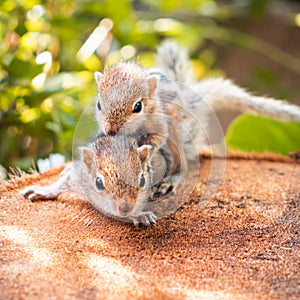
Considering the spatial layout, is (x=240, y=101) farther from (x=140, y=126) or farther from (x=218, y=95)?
(x=140, y=126)

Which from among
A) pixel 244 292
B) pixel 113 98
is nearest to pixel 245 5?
pixel 113 98

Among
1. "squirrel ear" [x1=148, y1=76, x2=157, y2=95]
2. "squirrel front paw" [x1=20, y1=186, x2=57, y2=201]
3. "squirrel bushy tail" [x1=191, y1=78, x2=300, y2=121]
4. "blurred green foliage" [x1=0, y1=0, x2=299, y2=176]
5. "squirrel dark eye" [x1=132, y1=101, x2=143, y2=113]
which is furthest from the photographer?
"blurred green foliage" [x1=0, y1=0, x2=299, y2=176]

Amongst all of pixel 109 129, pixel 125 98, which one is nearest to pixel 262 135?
pixel 125 98

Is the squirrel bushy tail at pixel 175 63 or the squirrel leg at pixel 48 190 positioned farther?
the squirrel bushy tail at pixel 175 63

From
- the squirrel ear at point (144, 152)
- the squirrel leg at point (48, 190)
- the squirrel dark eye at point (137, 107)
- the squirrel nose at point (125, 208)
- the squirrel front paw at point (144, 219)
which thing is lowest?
the squirrel front paw at point (144, 219)

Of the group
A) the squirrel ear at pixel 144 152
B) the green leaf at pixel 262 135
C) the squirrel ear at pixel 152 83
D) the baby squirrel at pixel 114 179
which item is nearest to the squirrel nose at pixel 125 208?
the baby squirrel at pixel 114 179

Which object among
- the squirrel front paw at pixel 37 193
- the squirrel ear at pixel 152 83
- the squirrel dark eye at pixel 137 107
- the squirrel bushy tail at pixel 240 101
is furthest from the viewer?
the squirrel bushy tail at pixel 240 101

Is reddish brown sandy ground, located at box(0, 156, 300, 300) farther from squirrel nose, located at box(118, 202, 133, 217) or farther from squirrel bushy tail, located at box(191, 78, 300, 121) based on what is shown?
squirrel bushy tail, located at box(191, 78, 300, 121)

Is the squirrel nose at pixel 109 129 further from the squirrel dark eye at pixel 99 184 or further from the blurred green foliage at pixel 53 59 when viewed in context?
the blurred green foliage at pixel 53 59

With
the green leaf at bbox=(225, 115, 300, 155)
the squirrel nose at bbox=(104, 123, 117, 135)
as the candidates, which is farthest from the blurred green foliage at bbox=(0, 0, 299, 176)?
the squirrel nose at bbox=(104, 123, 117, 135)
